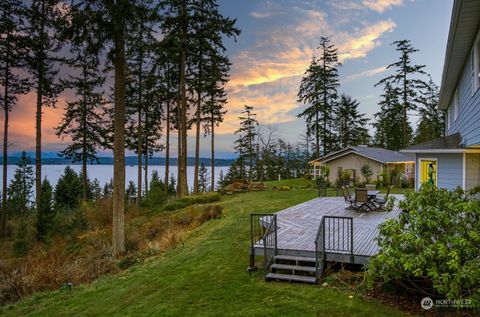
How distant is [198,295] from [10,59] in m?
15.6

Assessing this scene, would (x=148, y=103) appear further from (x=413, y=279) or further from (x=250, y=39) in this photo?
(x=413, y=279)

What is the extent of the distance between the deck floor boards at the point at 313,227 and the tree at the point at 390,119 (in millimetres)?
24515

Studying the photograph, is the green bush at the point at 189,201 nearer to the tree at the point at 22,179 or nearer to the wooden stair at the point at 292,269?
the wooden stair at the point at 292,269

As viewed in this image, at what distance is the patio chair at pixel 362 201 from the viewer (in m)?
11.9

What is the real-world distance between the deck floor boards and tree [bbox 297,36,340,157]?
21.9 meters

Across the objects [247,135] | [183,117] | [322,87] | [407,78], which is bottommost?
[183,117]

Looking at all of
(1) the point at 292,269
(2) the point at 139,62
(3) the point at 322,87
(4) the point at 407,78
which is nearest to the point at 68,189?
(2) the point at 139,62

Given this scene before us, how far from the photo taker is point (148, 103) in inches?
923

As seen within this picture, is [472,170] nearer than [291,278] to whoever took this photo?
No

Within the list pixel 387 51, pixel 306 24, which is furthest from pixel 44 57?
pixel 387 51

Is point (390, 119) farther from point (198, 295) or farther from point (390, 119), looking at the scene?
point (198, 295)

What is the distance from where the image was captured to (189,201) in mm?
18703

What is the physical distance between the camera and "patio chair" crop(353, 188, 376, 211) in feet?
39.1

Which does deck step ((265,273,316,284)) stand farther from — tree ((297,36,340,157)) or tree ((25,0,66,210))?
tree ((297,36,340,157))
